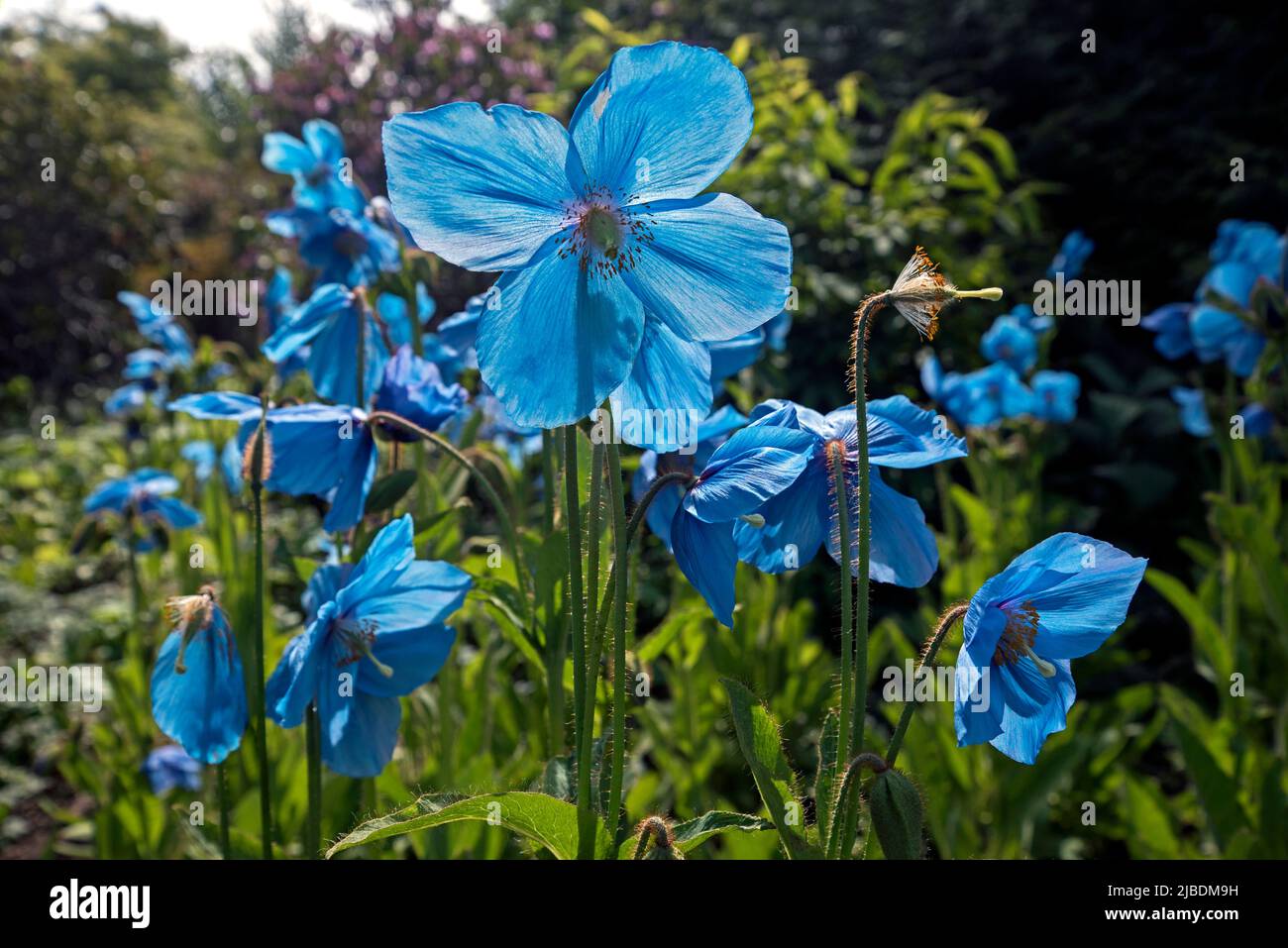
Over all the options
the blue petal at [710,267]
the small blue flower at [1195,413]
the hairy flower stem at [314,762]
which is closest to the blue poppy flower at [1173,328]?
the small blue flower at [1195,413]

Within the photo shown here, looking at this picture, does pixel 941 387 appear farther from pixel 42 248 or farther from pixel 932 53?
pixel 42 248

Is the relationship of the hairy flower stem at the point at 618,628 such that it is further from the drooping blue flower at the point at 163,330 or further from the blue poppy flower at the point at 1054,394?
the drooping blue flower at the point at 163,330

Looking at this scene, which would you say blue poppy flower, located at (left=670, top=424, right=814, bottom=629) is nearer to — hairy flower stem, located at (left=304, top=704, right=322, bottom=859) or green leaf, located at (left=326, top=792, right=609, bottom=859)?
green leaf, located at (left=326, top=792, right=609, bottom=859)

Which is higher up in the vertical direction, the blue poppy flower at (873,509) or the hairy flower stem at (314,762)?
the blue poppy flower at (873,509)

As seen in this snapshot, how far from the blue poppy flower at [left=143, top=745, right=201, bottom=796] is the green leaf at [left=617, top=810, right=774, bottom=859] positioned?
1714 mm

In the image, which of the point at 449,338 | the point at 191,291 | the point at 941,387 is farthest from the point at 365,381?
the point at 941,387

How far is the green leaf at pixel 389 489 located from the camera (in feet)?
2.99

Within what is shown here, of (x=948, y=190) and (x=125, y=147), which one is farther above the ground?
(x=125, y=147)

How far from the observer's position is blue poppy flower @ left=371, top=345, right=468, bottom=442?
966 mm

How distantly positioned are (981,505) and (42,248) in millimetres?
8040

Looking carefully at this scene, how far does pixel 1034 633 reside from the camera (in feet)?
2.15

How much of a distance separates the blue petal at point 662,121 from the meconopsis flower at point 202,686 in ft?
1.66

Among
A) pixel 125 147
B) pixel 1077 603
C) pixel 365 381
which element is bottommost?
pixel 1077 603

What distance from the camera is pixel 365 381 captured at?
3.63 feet
